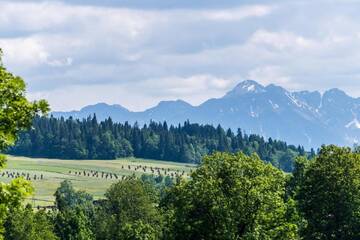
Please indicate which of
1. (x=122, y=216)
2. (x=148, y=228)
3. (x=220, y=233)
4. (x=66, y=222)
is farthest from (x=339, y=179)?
(x=66, y=222)

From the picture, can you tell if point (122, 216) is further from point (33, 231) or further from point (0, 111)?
point (0, 111)

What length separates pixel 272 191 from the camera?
50.5m

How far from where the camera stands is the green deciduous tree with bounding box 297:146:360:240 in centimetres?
6216

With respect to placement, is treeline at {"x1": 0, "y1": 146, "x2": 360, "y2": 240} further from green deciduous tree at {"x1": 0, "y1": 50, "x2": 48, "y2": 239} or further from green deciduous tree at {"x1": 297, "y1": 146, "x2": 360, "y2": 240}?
green deciduous tree at {"x1": 0, "y1": 50, "x2": 48, "y2": 239}

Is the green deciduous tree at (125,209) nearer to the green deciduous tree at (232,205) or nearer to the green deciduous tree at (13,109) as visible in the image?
the green deciduous tree at (232,205)

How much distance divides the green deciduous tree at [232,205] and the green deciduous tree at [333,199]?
41.7 feet

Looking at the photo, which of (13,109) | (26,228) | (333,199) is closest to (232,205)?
(333,199)

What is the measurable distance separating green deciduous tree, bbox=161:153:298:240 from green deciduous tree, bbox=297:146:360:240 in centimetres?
1270

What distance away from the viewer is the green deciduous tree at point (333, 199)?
62.2m

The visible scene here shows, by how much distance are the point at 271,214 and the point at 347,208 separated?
15212mm

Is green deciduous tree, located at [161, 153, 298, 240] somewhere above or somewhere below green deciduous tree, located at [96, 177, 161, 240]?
above

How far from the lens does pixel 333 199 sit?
207 feet

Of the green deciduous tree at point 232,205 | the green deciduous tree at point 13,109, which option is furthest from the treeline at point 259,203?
the green deciduous tree at point 13,109

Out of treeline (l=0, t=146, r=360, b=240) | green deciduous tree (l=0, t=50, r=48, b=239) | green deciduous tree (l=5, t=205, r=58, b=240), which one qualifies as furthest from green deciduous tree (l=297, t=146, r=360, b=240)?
green deciduous tree (l=5, t=205, r=58, b=240)
